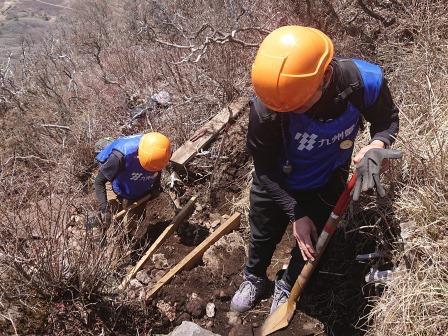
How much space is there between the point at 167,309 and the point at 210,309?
0.32 m

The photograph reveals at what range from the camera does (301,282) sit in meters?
2.60

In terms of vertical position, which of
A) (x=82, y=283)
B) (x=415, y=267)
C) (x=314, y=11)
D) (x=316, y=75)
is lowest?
(x=82, y=283)

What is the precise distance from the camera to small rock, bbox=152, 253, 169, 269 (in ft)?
12.2

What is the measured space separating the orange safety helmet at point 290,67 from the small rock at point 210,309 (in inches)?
69.1

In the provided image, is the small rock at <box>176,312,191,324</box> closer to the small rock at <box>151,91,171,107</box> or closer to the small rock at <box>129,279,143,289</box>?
the small rock at <box>129,279,143,289</box>

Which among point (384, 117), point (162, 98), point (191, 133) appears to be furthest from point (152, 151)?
point (162, 98)

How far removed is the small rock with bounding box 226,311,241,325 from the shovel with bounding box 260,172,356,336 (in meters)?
0.24

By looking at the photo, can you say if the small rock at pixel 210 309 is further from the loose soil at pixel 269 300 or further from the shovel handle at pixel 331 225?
the shovel handle at pixel 331 225

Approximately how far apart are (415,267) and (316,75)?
4.12ft

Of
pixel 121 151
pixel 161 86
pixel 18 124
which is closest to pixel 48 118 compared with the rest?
pixel 18 124

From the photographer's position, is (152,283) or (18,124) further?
(18,124)

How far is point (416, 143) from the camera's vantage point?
2.90 m

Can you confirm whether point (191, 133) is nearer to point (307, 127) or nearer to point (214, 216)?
point (214, 216)

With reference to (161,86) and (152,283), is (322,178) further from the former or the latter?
(161,86)
